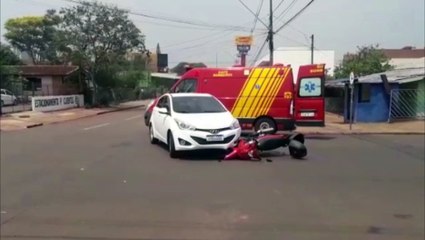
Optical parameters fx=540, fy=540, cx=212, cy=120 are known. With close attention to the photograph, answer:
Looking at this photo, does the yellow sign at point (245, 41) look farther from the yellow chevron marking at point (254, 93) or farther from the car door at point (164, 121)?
the car door at point (164, 121)

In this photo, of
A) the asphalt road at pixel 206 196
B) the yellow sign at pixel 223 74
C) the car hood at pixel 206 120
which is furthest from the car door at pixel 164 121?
the yellow sign at pixel 223 74

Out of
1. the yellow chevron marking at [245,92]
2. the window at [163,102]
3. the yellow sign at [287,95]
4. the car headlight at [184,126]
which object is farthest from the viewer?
the yellow chevron marking at [245,92]

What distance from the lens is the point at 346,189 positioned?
343 inches

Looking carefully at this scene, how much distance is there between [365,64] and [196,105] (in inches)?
1278

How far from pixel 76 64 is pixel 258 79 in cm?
2669

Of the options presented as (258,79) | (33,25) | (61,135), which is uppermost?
(33,25)

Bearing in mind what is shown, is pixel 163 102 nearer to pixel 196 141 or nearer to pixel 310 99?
pixel 196 141

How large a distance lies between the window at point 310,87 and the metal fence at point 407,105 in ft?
24.2

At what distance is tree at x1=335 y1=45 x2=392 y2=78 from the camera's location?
4284 centimetres

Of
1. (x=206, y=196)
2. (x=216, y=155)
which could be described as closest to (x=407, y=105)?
(x=216, y=155)

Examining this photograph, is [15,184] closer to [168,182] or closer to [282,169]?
[168,182]

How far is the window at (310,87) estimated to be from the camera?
63.6ft

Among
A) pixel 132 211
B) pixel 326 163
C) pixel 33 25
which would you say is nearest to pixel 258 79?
pixel 326 163

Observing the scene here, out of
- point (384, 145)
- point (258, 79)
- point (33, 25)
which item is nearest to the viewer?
point (384, 145)
